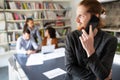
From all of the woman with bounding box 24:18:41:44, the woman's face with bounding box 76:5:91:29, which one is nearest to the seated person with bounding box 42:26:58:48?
the woman with bounding box 24:18:41:44

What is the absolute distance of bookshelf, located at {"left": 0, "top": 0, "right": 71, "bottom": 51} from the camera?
406 cm

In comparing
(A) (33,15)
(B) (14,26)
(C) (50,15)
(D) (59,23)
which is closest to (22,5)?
(A) (33,15)

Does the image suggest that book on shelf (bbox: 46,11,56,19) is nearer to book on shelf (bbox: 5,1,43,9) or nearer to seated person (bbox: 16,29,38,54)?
book on shelf (bbox: 5,1,43,9)

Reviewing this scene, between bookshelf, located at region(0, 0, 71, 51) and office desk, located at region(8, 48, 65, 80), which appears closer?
office desk, located at region(8, 48, 65, 80)

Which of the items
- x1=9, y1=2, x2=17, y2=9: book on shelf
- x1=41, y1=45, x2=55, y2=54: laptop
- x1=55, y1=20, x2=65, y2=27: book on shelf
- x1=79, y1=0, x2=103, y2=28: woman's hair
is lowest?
x1=41, y1=45, x2=55, y2=54: laptop

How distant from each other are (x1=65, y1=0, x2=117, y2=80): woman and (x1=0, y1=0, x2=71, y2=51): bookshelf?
333cm

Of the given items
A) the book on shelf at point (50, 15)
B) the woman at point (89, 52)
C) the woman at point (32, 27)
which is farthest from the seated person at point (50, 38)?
Result: the woman at point (89, 52)

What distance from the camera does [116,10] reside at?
372 cm

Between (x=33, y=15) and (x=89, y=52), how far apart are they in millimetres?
3706

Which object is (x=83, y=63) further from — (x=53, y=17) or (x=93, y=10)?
(x=53, y=17)

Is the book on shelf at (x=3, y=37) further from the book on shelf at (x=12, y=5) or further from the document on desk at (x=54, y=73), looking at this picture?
the document on desk at (x=54, y=73)

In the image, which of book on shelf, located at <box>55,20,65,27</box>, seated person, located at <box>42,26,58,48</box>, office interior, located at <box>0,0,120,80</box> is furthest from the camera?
book on shelf, located at <box>55,20,65,27</box>

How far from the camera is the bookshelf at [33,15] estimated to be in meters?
4.06

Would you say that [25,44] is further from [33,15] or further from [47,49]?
[33,15]
